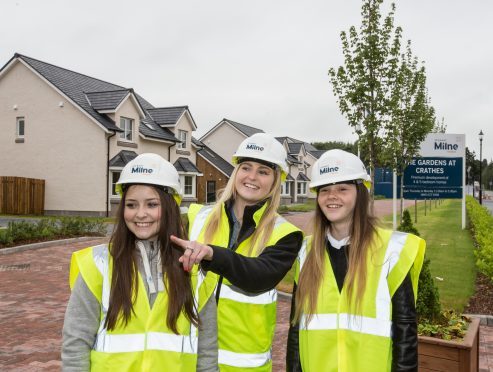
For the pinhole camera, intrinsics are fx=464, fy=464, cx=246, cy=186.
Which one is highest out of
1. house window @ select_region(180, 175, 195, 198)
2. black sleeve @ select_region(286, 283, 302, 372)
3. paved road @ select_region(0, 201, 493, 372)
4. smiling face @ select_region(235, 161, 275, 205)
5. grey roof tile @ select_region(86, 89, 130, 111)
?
grey roof tile @ select_region(86, 89, 130, 111)

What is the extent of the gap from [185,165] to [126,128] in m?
6.08

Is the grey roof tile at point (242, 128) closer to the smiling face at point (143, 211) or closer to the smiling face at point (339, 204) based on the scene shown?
the smiling face at point (339, 204)

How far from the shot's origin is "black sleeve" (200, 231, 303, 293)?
2.15m

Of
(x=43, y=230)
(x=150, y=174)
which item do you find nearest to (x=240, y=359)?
(x=150, y=174)

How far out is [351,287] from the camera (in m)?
2.63

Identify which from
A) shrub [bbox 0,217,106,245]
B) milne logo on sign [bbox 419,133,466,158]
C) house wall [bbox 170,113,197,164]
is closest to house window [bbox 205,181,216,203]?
house wall [bbox 170,113,197,164]

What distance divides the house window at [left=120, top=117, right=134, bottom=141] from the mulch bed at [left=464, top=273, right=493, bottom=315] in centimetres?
2349

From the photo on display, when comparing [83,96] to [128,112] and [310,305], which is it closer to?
[128,112]

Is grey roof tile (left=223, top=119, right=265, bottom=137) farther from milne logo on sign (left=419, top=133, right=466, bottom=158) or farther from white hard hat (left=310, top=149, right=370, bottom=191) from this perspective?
white hard hat (left=310, top=149, right=370, bottom=191)

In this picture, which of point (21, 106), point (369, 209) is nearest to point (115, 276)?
point (369, 209)

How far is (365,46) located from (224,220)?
1016cm

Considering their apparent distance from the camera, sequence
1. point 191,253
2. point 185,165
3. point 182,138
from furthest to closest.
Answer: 1. point 182,138
2. point 185,165
3. point 191,253

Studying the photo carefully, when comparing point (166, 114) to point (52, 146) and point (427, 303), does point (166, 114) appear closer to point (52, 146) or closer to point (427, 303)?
point (52, 146)

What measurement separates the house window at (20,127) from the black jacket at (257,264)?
3093 centimetres
